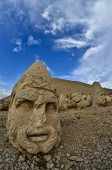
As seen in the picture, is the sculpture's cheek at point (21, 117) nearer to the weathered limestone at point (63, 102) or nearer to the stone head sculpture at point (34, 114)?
the stone head sculpture at point (34, 114)

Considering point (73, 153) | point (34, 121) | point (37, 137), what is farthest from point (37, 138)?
point (73, 153)

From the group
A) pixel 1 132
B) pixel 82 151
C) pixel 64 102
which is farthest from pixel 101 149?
pixel 64 102

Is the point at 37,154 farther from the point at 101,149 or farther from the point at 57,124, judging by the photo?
the point at 101,149

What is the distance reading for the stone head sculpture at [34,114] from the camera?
8.18 metres

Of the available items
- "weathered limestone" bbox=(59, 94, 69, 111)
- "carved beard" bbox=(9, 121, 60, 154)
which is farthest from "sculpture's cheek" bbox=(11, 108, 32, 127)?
"weathered limestone" bbox=(59, 94, 69, 111)

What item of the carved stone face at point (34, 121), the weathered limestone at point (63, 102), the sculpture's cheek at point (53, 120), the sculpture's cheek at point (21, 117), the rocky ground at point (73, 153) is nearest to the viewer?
the rocky ground at point (73, 153)

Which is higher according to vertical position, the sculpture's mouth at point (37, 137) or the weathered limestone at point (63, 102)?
the weathered limestone at point (63, 102)

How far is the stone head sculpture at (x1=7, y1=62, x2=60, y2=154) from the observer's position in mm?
8180

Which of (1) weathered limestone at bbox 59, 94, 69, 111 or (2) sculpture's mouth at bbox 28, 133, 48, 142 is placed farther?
(1) weathered limestone at bbox 59, 94, 69, 111

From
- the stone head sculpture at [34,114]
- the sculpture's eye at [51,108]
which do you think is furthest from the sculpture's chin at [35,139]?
the sculpture's eye at [51,108]

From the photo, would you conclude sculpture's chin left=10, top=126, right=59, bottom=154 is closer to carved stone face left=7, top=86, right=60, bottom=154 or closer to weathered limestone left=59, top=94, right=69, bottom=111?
carved stone face left=7, top=86, right=60, bottom=154

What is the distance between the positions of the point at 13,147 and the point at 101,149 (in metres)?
2.65

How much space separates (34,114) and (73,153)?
1.65 m

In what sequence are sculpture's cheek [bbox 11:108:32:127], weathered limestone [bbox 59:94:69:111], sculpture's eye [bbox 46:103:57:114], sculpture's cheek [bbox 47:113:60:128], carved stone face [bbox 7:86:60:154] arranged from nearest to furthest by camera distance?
carved stone face [bbox 7:86:60:154]
sculpture's cheek [bbox 11:108:32:127]
sculpture's cheek [bbox 47:113:60:128]
sculpture's eye [bbox 46:103:57:114]
weathered limestone [bbox 59:94:69:111]
